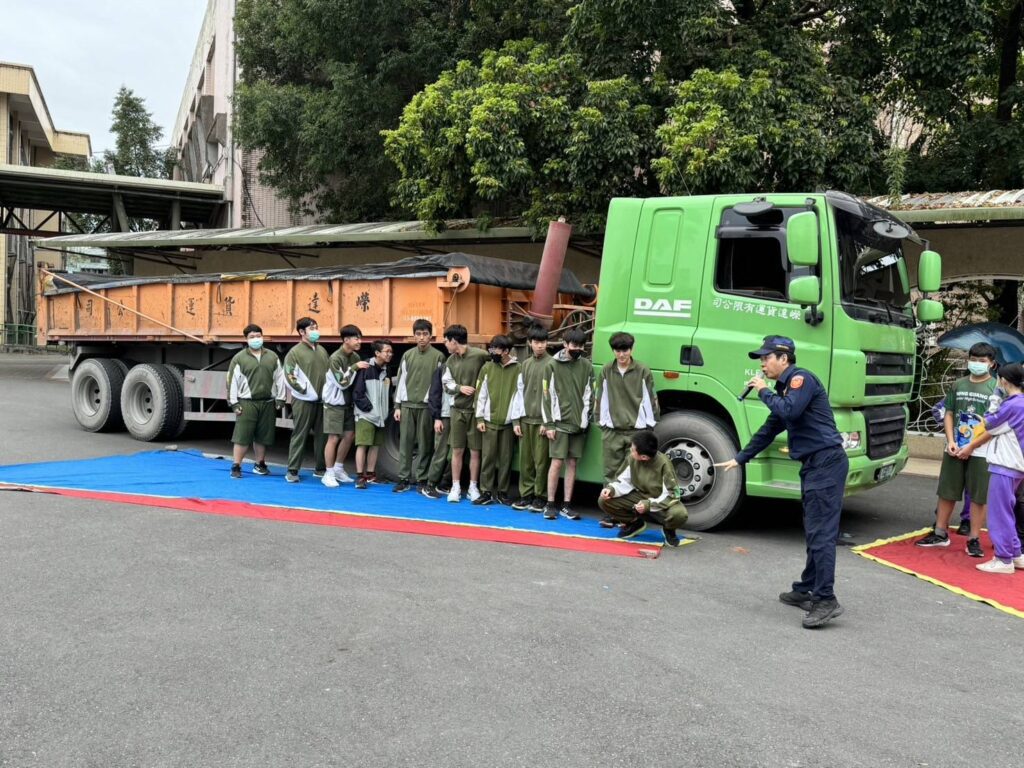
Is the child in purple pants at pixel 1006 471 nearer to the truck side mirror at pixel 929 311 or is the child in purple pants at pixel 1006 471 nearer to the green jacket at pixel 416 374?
the truck side mirror at pixel 929 311

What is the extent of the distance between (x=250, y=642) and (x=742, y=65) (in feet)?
35.1

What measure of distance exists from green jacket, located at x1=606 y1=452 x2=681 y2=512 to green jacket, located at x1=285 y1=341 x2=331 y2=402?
3654 millimetres

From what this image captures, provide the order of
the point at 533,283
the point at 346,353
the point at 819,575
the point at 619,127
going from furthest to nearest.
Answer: the point at 619,127 → the point at 533,283 → the point at 346,353 → the point at 819,575

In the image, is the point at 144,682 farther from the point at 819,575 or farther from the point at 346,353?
the point at 346,353

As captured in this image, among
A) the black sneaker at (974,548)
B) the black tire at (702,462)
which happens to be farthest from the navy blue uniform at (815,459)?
the black sneaker at (974,548)

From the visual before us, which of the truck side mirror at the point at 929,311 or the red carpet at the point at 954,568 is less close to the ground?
the truck side mirror at the point at 929,311

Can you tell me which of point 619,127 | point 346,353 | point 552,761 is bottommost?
point 552,761

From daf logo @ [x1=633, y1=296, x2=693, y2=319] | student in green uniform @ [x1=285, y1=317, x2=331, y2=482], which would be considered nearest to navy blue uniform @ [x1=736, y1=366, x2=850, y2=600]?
daf logo @ [x1=633, y1=296, x2=693, y2=319]

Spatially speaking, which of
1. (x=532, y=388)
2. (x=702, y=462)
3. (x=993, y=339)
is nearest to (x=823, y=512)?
(x=702, y=462)

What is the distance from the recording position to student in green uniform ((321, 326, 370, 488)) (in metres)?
8.73

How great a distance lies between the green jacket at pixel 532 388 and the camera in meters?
7.55

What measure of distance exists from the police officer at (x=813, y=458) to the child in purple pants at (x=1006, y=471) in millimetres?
1822

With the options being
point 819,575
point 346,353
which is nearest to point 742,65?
point 346,353

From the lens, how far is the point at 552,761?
3.20 m
